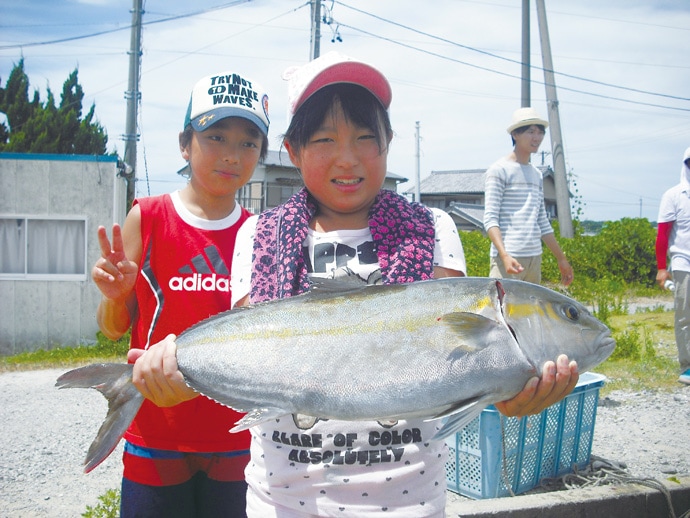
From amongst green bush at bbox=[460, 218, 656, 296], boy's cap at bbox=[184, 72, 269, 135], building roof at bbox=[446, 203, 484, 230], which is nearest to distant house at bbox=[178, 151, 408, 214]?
building roof at bbox=[446, 203, 484, 230]

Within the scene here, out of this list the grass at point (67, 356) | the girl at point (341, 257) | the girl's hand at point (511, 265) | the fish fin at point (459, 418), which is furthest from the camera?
the grass at point (67, 356)

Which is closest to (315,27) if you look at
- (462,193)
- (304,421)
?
(304,421)

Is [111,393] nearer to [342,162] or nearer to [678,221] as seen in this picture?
[342,162]

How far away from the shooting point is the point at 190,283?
256cm

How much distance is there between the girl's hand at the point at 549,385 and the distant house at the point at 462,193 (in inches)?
1533

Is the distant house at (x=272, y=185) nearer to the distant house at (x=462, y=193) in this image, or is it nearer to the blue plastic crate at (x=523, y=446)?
the distant house at (x=462, y=193)

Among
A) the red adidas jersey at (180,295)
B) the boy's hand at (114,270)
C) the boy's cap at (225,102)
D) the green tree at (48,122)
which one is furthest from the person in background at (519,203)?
the green tree at (48,122)

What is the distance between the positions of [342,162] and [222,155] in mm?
924

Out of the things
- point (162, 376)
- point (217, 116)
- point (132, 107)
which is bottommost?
point (162, 376)

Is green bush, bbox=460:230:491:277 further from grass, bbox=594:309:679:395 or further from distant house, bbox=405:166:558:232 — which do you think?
distant house, bbox=405:166:558:232

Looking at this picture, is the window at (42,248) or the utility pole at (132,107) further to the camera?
the utility pole at (132,107)

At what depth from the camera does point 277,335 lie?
5.75 ft

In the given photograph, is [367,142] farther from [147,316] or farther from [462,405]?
[147,316]

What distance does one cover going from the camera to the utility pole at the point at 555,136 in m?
19.3
